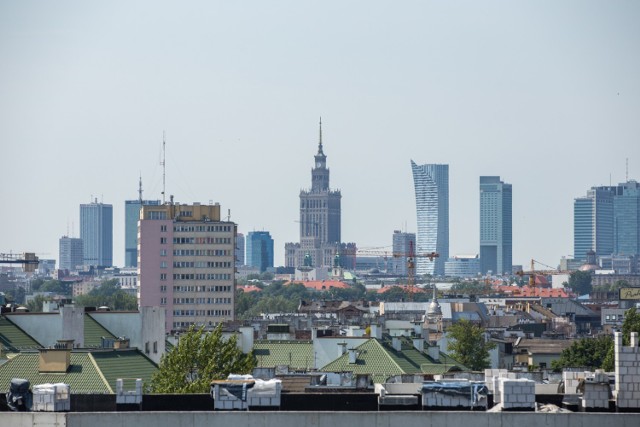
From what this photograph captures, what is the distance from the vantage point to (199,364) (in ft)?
249

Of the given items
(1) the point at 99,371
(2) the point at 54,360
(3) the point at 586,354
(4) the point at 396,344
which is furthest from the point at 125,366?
(3) the point at 586,354

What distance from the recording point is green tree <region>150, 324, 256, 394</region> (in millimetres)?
72875

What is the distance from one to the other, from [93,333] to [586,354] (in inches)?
2157

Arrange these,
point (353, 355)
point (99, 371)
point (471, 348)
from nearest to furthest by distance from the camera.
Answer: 1. point (99, 371)
2. point (353, 355)
3. point (471, 348)

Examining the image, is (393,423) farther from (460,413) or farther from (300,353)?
(300,353)

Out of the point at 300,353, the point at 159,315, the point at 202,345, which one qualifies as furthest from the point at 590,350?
the point at 202,345

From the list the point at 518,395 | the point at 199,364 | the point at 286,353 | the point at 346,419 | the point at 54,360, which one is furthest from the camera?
the point at 286,353

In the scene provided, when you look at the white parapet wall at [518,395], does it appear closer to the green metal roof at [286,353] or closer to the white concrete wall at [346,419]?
the white concrete wall at [346,419]

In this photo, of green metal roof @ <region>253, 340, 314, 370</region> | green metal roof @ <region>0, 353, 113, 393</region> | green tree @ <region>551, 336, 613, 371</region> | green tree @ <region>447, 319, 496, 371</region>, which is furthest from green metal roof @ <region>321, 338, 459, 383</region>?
green tree @ <region>551, 336, 613, 371</region>

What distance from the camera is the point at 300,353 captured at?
351 ft

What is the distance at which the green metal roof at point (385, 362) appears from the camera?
319 ft

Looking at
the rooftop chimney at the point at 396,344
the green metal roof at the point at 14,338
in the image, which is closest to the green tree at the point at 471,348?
the rooftop chimney at the point at 396,344

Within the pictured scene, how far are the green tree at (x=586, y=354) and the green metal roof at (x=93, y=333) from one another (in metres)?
46.6

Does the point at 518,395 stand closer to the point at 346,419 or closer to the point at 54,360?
the point at 346,419
